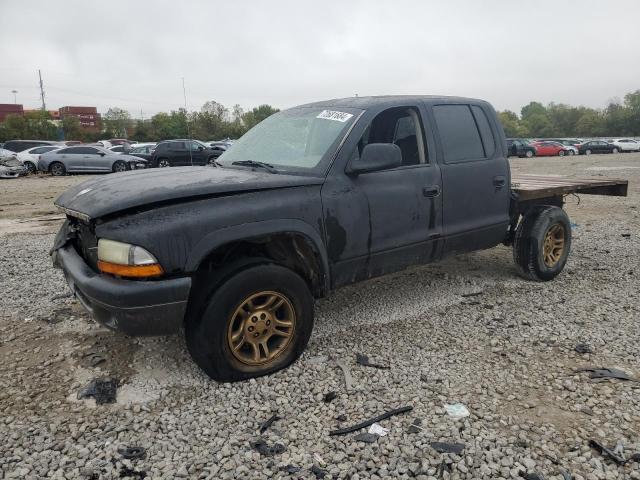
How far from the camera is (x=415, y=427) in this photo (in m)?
2.66

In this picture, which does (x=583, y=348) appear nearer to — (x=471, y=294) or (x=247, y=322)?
(x=471, y=294)

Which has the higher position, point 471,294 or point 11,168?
point 11,168

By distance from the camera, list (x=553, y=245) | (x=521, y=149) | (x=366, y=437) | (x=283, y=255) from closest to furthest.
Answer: (x=366, y=437) < (x=283, y=255) < (x=553, y=245) < (x=521, y=149)

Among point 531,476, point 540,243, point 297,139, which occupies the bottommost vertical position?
point 531,476

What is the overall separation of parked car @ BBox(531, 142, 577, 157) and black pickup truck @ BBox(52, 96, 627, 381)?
38.6 metres

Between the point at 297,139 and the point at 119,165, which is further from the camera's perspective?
the point at 119,165

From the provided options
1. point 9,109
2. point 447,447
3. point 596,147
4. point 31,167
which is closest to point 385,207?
point 447,447

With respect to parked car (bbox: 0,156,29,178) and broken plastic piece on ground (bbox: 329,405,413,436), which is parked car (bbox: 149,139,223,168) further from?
broken plastic piece on ground (bbox: 329,405,413,436)

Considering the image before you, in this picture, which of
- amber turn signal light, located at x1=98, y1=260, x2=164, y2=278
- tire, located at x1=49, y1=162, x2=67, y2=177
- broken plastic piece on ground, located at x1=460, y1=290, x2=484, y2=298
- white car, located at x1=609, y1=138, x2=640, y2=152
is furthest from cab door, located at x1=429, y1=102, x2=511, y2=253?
white car, located at x1=609, y1=138, x2=640, y2=152

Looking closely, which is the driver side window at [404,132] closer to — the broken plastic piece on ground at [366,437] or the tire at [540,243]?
the tire at [540,243]

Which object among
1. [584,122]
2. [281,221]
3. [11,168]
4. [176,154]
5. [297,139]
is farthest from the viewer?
[584,122]

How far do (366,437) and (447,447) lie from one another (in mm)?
422

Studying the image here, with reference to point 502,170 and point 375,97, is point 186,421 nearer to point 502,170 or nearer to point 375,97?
point 375,97

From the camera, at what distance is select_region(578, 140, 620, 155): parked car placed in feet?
137
